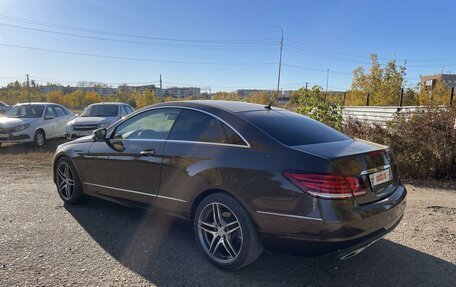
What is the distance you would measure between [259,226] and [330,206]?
0.65 m

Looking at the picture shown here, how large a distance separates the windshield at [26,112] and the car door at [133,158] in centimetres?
972

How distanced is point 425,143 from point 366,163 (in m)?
5.16

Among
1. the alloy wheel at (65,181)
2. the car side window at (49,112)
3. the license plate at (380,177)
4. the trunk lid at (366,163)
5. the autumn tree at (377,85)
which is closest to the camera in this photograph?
the trunk lid at (366,163)

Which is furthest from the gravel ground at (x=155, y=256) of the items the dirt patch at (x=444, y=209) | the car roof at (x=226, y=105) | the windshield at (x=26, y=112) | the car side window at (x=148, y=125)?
the windshield at (x=26, y=112)

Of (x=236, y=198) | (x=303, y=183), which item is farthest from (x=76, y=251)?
(x=303, y=183)

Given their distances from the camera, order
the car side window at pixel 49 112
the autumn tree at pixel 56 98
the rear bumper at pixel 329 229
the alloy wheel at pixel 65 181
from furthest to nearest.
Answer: the autumn tree at pixel 56 98, the car side window at pixel 49 112, the alloy wheel at pixel 65 181, the rear bumper at pixel 329 229

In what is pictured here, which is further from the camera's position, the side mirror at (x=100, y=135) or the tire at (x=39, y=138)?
the tire at (x=39, y=138)

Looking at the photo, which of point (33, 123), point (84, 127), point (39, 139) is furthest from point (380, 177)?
point (39, 139)

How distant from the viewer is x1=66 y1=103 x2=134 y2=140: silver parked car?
40.0 feet

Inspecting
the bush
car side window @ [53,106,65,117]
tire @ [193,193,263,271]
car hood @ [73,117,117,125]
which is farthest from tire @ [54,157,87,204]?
car side window @ [53,106,65,117]

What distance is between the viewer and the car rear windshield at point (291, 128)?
10.9 feet

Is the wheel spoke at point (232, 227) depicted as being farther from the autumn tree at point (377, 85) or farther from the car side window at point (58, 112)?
the autumn tree at point (377, 85)

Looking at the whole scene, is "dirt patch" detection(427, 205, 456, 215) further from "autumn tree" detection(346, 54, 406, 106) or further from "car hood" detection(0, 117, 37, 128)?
"autumn tree" detection(346, 54, 406, 106)

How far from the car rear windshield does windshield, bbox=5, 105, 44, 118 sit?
11.6 metres
